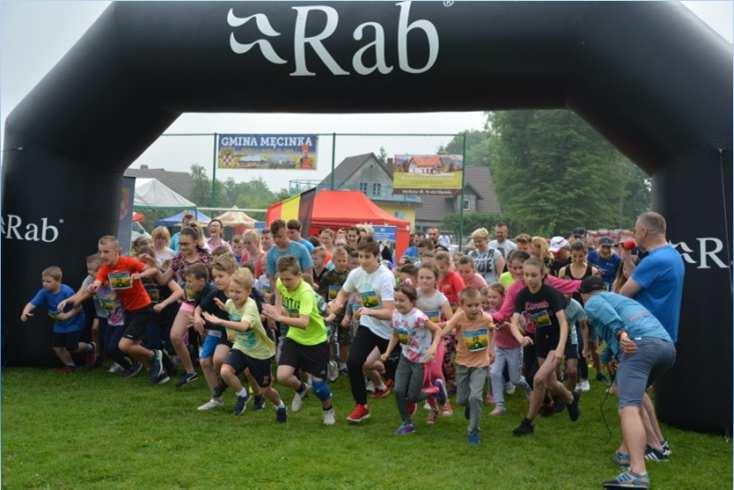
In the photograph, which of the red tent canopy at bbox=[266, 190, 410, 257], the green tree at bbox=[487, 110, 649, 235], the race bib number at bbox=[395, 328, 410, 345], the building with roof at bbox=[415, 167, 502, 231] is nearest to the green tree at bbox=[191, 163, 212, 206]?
the red tent canopy at bbox=[266, 190, 410, 257]

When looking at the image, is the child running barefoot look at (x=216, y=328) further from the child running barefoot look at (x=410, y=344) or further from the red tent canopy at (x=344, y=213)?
the red tent canopy at (x=344, y=213)

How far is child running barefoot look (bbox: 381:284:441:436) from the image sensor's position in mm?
6180

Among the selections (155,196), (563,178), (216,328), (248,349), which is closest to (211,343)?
(216,328)

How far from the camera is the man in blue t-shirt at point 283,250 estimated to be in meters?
7.97

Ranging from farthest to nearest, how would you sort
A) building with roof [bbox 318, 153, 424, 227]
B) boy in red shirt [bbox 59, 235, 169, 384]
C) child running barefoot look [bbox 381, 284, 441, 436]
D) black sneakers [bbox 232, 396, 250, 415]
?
building with roof [bbox 318, 153, 424, 227], boy in red shirt [bbox 59, 235, 169, 384], black sneakers [bbox 232, 396, 250, 415], child running barefoot look [bbox 381, 284, 441, 436]

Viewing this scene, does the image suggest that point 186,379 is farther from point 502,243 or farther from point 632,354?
point 502,243

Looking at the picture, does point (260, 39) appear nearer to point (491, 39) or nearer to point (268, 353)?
point (491, 39)

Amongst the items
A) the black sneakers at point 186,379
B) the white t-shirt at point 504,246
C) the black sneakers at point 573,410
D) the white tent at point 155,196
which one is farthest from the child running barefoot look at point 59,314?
the white tent at point 155,196

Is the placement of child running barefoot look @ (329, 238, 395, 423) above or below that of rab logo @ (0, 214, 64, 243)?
below

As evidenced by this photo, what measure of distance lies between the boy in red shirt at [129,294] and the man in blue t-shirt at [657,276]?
203 inches

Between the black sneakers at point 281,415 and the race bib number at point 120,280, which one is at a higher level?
the race bib number at point 120,280

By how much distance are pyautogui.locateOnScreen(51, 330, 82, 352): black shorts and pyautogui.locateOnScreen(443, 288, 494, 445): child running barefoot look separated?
4531 mm

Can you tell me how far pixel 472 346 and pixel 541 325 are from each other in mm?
645

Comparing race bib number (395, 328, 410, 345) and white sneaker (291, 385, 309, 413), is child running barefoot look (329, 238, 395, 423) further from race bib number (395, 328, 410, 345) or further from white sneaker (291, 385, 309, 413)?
white sneaker (291, 385, 309, 413)
